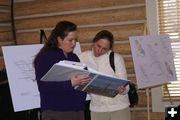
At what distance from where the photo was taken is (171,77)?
11.6ft

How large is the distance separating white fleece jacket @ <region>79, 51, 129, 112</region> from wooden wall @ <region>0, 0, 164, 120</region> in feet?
4.09

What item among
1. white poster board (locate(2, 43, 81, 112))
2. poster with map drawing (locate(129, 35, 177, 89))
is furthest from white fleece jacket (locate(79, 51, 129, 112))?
white poster board (locate(2, 43, 81, 112))

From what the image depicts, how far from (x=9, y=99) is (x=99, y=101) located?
3.23 ft

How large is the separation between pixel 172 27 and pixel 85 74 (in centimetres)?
225

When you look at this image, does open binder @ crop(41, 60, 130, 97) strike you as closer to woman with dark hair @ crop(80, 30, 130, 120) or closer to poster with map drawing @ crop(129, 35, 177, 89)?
woman with dark hair @ crop(80, 30, 130, 120)

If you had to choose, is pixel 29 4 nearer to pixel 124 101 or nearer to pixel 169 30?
pixel 169 30

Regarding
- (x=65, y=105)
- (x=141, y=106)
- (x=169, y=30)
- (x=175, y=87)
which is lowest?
(x=141, y=106)

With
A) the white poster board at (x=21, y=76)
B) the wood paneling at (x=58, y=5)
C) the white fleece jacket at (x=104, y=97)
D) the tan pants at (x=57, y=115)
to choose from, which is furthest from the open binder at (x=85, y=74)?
the wood paneling at (x=58, y=5)

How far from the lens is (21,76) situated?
3.08 meters

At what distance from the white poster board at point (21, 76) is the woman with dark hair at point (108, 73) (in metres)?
0.62

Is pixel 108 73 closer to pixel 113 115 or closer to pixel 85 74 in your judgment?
pixel 113 115

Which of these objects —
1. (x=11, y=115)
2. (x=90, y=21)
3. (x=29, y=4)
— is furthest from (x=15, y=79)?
(x=29, y=4)

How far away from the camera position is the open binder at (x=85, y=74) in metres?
2.06

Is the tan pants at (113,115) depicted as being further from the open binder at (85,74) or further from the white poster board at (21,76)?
the white poster board at (21,76)
